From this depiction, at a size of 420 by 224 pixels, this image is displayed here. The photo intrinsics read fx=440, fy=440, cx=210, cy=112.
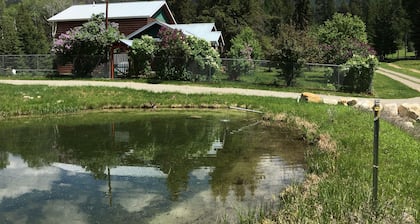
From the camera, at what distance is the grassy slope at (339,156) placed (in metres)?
5.82

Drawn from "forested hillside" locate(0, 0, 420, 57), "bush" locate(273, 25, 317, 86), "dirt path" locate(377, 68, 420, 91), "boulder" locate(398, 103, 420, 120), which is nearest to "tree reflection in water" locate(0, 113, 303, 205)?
"boulder" locate(398, 103, 420, 120)

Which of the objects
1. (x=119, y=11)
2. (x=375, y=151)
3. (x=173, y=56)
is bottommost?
(x=375, y=151)

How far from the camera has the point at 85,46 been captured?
1264 inches

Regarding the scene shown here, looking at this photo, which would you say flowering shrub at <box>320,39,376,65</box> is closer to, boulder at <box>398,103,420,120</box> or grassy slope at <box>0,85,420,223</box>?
grassy slope at <box>0,85,420,223</box>

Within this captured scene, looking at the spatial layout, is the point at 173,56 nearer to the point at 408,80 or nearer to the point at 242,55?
the point at 242,55

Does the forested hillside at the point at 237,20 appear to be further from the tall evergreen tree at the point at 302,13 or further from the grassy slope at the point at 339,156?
the grassy slope at the point at 339,156

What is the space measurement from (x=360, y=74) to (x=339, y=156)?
18.5 m

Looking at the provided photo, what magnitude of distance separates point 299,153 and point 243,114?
728 cm

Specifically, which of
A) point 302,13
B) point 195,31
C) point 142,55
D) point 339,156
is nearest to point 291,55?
point 142,55

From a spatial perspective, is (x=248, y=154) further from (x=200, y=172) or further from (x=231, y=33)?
(x=231, y=33)

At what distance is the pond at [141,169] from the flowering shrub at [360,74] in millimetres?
12861

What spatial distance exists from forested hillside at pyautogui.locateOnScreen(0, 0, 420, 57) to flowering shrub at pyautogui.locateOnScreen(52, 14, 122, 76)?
14.1 meters

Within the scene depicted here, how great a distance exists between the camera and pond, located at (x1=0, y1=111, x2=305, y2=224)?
7.05 metres

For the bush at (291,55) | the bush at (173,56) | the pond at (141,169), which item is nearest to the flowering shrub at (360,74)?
the bush at (291,55)
